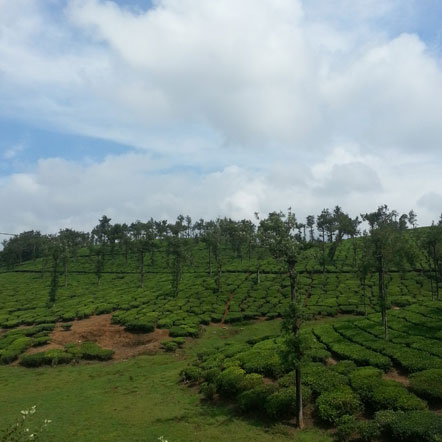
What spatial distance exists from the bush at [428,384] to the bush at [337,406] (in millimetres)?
3436

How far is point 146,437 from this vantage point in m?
18.8

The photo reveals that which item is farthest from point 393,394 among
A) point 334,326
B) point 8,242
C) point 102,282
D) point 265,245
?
point 8,242

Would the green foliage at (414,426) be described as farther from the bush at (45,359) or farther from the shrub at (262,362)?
the bush at (45,359)

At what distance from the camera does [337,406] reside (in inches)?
743

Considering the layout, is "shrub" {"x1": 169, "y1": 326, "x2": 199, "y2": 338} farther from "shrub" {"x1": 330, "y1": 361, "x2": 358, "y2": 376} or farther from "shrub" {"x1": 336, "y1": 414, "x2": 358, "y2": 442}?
"shrub" {"x1": 336, "y1": 414, "x2": 358, "y2": 442}

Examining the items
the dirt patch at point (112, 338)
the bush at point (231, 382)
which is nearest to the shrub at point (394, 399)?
the bush at point (231, 382)

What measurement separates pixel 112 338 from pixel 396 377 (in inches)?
1210

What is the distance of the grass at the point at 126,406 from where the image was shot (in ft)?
62.5

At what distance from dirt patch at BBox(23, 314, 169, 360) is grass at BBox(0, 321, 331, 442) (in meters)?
3.09

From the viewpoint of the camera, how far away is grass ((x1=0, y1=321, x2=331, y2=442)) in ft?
62.5

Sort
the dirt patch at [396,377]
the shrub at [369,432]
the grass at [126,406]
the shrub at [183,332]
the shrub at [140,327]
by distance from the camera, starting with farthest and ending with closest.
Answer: the shrub at [140,327]
the shrub at [183,332]
the dirt patch at [396,377]
the grass at [126,406]
the shrub at [369,432]

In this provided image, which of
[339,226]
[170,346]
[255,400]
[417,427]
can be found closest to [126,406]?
[255,400]

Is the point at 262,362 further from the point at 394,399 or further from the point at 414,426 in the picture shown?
the point at 414,426

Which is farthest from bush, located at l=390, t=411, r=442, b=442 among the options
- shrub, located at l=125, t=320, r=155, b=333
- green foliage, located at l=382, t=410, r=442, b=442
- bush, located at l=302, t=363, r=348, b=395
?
shrub, located at l=125, t=320, r=155, b=333
